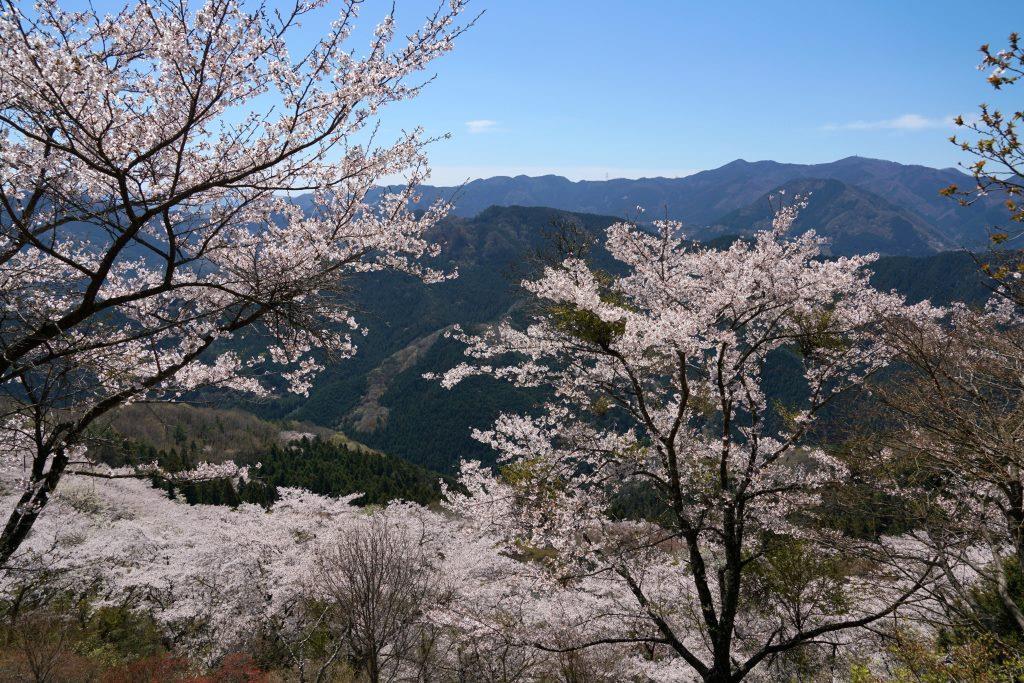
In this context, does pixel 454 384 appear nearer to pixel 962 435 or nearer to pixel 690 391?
pixel 690 391

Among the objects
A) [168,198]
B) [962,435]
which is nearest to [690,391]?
[962,435]

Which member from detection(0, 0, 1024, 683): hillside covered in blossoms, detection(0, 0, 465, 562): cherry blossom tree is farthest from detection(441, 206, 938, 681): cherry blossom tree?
detection(0, 0, 465, 562): cherry blossom tree

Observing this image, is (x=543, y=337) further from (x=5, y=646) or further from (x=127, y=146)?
(x=5, y=646)

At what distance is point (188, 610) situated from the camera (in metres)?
20.3

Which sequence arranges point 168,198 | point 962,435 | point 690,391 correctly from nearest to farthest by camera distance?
point 168,198
point 962,435
point 690,391

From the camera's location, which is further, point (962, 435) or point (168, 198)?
point (962, 435)

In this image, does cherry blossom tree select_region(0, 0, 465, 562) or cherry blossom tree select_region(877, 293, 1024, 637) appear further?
cherry blossom tree select_region(877, 293, 1024, 637)

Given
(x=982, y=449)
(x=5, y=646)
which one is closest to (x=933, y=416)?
(x=982, y=449)

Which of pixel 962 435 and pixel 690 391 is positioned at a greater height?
pixel 690 391

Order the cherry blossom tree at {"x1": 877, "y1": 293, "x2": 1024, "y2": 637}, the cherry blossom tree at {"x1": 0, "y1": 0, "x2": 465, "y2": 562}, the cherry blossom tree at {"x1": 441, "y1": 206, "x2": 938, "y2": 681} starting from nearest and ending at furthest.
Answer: the cherry blossom tree at {"x1": 0, "y1": 0, "x2": 465, "y2": 562}
the cherry blossom tree at {"x1": 877, "y1": 293, "x2": 1024, "y2": 637}
the cherry blossom tree at {"x1": 441, "y1": 206, "x2": 938, "y2": 681}

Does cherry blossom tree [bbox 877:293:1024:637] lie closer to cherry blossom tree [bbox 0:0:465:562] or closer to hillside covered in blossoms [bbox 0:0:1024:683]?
hillside covered in blossoms [bbox 0:0:1024:683]

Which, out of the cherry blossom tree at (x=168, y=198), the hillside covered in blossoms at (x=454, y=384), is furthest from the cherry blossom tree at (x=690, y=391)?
the cherry blossom tree at (x=168, y=198)

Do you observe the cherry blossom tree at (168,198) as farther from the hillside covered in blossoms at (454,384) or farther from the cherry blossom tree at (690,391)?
the cherry blossom tree at (690,391)

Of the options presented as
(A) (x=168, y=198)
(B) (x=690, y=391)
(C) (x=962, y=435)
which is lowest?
(C) (x=962, y=435)
